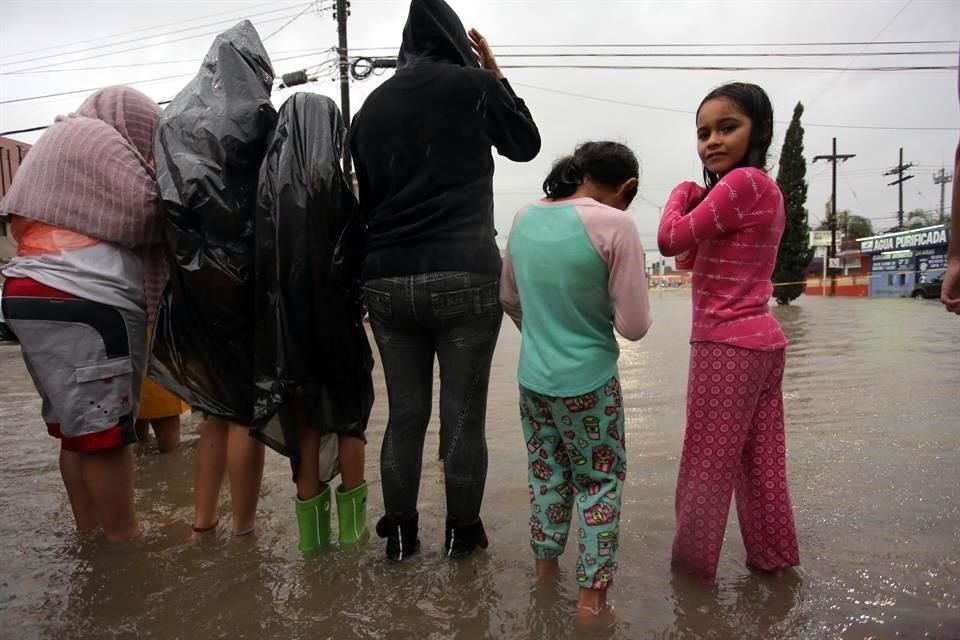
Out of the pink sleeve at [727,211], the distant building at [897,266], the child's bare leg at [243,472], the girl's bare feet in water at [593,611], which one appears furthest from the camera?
the distant building at [897,266]

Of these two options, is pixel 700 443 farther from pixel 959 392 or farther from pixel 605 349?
pixel 959 392

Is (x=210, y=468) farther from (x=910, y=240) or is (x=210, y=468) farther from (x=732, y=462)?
(x=910, y=240)

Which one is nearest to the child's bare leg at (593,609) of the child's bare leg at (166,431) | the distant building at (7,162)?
the child's bare leg at (166,431)

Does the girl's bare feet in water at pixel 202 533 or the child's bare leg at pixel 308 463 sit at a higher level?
the child's bare leg at pixel 308 463

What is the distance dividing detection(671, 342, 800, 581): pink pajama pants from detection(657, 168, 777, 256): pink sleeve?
337 millimetres

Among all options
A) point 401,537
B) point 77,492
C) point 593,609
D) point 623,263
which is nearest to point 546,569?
point 593,609

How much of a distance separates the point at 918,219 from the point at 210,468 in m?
61.9

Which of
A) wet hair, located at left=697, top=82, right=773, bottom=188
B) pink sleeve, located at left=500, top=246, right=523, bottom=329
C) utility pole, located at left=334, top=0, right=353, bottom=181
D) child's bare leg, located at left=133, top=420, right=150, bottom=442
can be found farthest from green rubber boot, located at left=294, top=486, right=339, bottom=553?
utility pole, located at left=334, top=0, right=353, bottom=181

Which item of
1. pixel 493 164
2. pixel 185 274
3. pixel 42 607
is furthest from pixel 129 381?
pixel 493 164

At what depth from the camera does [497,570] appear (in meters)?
2.15

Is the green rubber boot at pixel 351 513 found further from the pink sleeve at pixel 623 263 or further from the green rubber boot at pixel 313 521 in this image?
the pink sleeve at pixel 623 263

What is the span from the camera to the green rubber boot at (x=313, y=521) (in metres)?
2.27

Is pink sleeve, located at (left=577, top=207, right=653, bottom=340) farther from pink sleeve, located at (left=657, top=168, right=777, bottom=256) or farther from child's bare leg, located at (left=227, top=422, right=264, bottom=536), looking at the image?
child's bare leg, located at (left=227, top=422, right=264, bottom=536)

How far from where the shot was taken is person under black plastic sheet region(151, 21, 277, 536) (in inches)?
87.8
